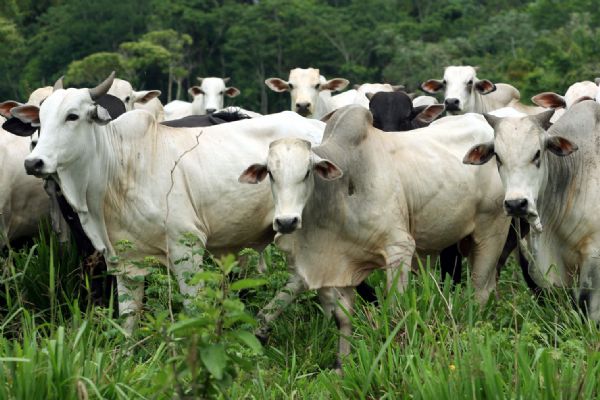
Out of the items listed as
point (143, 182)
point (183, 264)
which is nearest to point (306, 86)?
point (143, 182)

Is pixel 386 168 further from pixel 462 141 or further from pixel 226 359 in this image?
pixel 226 359

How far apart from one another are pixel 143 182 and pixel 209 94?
26.9ft

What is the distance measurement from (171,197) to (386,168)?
1.14 m

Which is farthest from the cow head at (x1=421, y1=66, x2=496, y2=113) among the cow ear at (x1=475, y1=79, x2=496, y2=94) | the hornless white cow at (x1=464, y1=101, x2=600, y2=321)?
the hornless white cow at (x1=464, y1=101, x2=600, y2=321)

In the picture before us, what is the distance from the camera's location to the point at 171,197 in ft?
21.1

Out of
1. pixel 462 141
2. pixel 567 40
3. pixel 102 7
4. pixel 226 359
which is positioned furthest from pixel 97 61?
pixel 226 359

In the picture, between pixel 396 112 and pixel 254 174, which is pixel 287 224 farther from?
pixel 396 112

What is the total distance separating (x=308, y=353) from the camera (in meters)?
6.13

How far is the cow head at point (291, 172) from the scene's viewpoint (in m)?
5.87

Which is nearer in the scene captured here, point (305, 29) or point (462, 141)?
point (462, 141)

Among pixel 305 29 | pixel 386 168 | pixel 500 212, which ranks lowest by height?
pixel 305 29

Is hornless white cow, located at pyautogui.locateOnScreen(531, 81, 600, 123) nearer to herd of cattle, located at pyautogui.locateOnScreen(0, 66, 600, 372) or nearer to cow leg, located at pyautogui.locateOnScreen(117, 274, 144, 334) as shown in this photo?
herd of cattle, located at pyautogui.locateOnScreen(0, 66, 600, 372)

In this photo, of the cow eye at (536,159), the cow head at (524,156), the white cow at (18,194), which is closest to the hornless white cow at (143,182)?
the white cow at (18,194)

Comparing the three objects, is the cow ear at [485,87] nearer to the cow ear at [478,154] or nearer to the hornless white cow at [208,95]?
the cow ear at [478,154]
